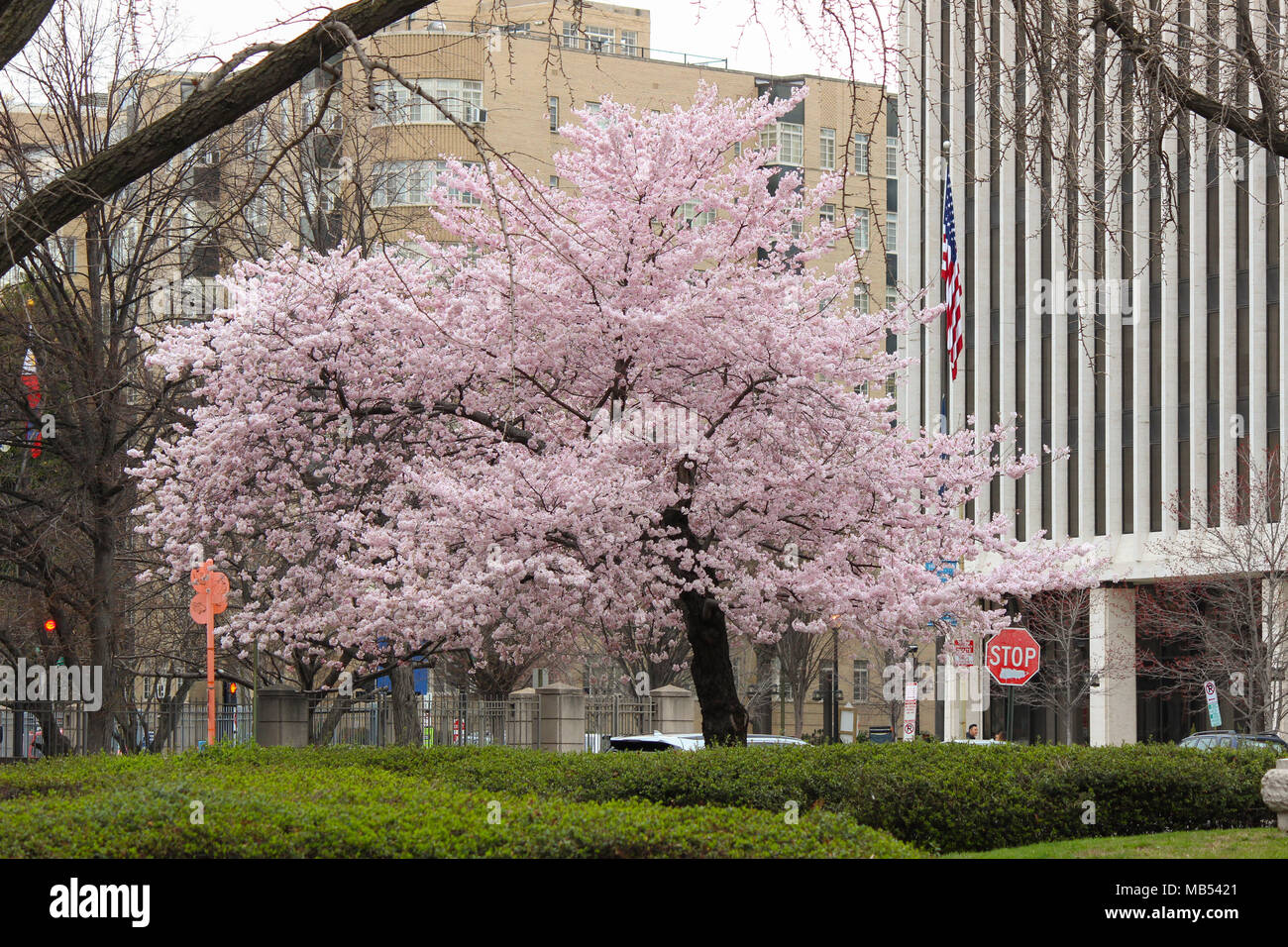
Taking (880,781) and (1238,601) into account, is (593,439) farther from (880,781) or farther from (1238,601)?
(1238,601)

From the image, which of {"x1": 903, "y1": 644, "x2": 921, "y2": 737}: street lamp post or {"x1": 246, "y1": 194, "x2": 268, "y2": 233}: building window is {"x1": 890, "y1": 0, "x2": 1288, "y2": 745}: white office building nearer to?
{"x1": 903, "y1": 644, "x2": 921, "y2": 737}: street lamp post

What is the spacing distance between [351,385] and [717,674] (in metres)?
6.00

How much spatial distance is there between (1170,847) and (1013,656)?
15595mm

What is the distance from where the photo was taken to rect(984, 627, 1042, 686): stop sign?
1075 inches

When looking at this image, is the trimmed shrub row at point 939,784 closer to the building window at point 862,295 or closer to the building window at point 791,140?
the building window at point 862,295

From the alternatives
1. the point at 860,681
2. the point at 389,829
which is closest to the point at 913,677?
the point at 860,681

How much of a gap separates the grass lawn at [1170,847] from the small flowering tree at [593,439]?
5949 mm

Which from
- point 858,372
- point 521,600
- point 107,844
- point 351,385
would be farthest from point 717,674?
point 107,844

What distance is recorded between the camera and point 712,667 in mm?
19500

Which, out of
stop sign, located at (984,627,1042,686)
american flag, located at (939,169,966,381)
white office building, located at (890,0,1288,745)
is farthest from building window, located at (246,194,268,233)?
stop sign, located at (984,627,1042,686)

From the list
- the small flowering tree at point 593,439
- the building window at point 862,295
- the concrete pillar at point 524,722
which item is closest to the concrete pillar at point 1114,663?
the building window at point 862,295

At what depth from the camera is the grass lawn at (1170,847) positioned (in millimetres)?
11781

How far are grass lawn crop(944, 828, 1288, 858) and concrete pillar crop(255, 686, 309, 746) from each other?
12.8 meters
